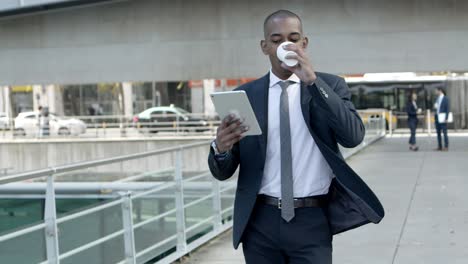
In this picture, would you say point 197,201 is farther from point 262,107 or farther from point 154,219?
point 262,107

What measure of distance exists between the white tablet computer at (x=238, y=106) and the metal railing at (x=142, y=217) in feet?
6.09

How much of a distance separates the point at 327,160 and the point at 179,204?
445 centimetres

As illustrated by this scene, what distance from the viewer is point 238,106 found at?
10.0 ft

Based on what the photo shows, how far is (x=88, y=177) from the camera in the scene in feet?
35.2

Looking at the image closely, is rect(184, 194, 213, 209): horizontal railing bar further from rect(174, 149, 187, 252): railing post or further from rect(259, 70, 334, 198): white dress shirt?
rect(259, 70, 334, 198): white dress shirt

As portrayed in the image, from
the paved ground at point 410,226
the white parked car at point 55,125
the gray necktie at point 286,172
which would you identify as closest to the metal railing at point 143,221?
the paved ground at point 410,226

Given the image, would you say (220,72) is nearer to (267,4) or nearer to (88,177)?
(267,4)

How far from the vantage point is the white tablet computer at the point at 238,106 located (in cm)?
303

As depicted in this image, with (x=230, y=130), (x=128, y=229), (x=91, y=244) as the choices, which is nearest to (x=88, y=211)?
(x=91, y=244)

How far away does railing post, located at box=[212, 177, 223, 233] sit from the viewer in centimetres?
854

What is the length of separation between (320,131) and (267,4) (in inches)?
696

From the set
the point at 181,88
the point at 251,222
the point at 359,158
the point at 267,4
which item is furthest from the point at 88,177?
the point at 181,88

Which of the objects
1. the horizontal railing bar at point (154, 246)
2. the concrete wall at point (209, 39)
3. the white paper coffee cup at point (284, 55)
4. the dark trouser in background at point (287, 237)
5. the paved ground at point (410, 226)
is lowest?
the paved ground at point (410, 226)

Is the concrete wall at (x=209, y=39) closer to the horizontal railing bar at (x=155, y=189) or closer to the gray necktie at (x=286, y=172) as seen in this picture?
the horizontal railing bar at (x=155, y=189)
